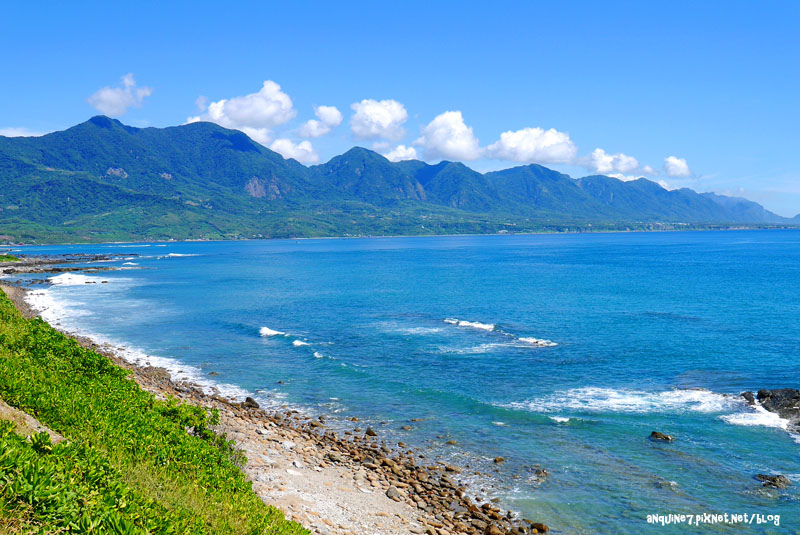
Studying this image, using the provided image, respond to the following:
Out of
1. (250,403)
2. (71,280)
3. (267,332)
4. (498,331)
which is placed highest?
(498,331)

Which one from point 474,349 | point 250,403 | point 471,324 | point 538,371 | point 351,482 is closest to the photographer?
point 351,482

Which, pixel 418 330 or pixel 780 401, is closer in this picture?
pixel 780 401

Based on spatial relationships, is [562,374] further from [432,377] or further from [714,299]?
[714,299]

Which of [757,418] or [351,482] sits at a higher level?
[757,418]

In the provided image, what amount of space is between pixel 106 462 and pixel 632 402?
117 ft

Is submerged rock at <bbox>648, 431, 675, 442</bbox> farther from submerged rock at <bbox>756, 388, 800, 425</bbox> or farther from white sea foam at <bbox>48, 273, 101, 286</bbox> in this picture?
white sea foam at <bbox>48, 273, 101, 286</bbox>

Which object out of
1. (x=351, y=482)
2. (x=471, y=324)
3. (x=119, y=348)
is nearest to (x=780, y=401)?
(x=351, y=482)

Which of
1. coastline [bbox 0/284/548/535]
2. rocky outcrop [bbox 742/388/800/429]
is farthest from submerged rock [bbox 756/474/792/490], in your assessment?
coastline [bbox 0/284/548/535]

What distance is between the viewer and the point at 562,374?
44.8 meters

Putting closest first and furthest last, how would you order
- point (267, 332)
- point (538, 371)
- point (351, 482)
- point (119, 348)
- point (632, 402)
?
point (351, 482)
point (632, 402)
point (538, 371)
point (119, 348)
point (267, 332)

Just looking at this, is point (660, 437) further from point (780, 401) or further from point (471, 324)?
point (471, 324)

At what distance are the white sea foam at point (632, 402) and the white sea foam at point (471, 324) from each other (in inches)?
962

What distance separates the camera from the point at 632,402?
37812 mm

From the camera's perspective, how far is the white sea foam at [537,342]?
181ft
